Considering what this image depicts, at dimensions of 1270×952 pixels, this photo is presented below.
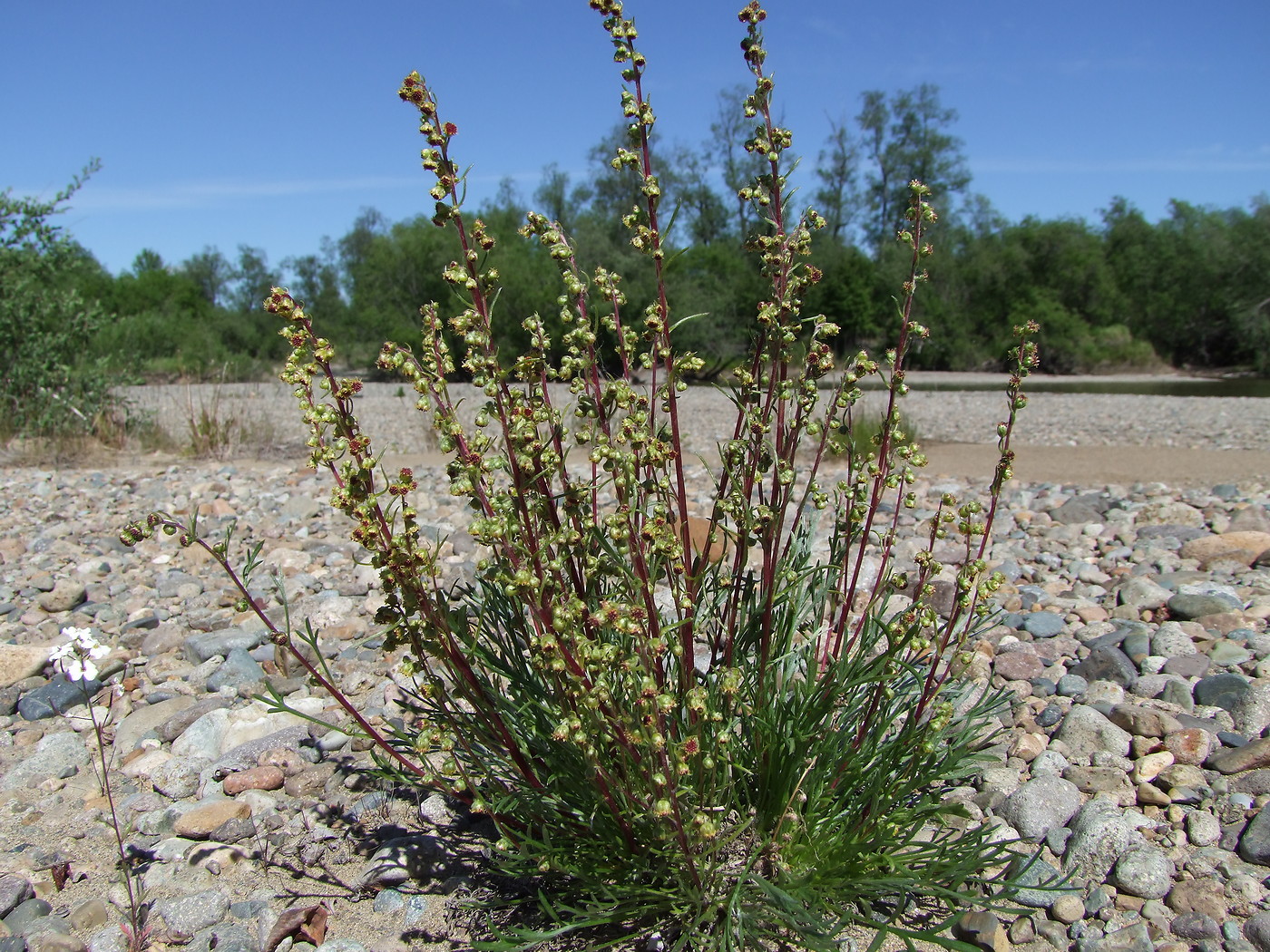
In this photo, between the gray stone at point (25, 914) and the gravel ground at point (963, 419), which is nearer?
the gray stone at point (25, 914)

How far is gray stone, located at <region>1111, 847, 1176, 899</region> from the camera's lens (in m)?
2.34

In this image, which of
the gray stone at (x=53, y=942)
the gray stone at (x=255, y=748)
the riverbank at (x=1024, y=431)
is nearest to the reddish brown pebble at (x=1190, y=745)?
the gray stone at (x=255, y=748)

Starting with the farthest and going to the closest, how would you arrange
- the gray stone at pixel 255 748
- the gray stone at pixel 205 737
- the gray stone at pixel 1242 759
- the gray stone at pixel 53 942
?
the gray stone at pixel 205 737, the gray stone at pixel 255 748, the gray stone at pixel 1242 759, the gray stone at pixel 53 942

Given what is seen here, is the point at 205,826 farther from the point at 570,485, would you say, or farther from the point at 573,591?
the point at 570,485

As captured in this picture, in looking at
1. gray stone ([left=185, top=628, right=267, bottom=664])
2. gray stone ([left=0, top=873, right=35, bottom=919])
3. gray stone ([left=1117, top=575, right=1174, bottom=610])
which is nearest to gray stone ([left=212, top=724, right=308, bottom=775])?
gray stone ([left=0, top=873, right=35, bottom=919])

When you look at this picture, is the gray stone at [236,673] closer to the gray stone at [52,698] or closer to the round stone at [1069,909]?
the gray stone at [52,698]

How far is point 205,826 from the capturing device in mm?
2775

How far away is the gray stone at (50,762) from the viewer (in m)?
3.14

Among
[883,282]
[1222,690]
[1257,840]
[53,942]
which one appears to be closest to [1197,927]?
[1257,840]

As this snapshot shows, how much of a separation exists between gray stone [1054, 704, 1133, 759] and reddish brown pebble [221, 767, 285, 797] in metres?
2.67

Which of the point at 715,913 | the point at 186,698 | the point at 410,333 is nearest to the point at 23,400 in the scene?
the point at 186,698

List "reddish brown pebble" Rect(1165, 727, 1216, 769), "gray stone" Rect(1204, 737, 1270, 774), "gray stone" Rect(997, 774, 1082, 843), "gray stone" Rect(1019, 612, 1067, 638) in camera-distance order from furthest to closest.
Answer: "gray stone" Rect(1019, 612, 1067, 638)
"reddish brown pebble" Rect(1165, 727, 1216, 769)
"gray stone" Rect(1204, 737, 1270, 774)
"gray stone" Rect(997, 774, 1082, 843)

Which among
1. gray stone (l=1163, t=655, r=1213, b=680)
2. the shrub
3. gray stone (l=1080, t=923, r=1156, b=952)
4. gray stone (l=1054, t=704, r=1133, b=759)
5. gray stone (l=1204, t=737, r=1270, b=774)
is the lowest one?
gray stone (l=1080, t=923, r=1156, b=952)

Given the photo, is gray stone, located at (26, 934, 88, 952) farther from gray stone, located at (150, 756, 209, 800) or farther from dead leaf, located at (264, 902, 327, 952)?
gray stone, located at (150, 756, 209, 800)
